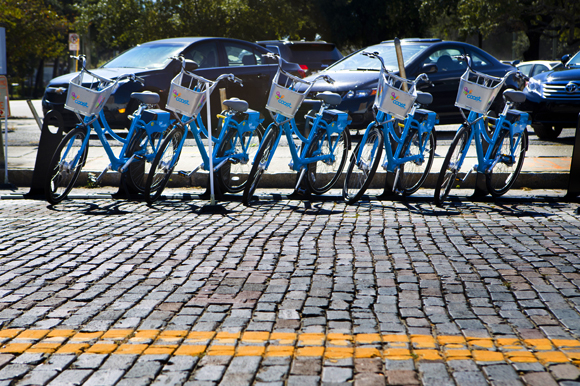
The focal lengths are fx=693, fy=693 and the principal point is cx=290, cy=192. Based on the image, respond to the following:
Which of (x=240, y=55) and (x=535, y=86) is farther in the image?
(x=240, y=55)

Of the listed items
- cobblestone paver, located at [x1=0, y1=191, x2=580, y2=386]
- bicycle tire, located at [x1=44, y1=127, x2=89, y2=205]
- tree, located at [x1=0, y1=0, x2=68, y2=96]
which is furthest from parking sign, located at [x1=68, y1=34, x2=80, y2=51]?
cobblestone paver, located at [x1=0, y1=191, x2=580, y2=386]

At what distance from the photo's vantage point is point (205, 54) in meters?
12.6

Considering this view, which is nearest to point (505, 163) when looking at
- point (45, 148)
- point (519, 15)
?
point (45, 148)

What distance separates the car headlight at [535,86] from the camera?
12225 mm

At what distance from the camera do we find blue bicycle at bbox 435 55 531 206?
737 centimetres

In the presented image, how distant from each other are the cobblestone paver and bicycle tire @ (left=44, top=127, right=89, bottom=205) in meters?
0.80

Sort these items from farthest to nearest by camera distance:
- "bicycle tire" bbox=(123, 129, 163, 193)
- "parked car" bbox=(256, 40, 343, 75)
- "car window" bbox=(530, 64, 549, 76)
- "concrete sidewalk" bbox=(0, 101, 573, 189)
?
"car window" bbox=(530, 64, 549, 76), "parked car" bbox=(256, 40, 343, 75), "concrete sidewalk" bbox=(0, 101, 573, 189), "bicycle tire" bbox=(123, 129, 163, 193)

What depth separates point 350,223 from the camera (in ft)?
21.3

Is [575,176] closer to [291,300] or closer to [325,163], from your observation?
[325,163]

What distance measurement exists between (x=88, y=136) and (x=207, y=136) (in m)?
1.30

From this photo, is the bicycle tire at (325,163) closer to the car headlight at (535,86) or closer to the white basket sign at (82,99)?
the white basket sign at (82,99)

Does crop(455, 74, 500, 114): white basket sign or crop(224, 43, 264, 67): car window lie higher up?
crop(224, 43, 264, 67): car window

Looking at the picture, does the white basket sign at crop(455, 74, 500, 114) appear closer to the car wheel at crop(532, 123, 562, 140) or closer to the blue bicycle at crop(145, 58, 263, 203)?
the blue bicycle at crop(145, 58, 263, 203)

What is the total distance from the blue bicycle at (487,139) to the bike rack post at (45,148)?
171 inches
